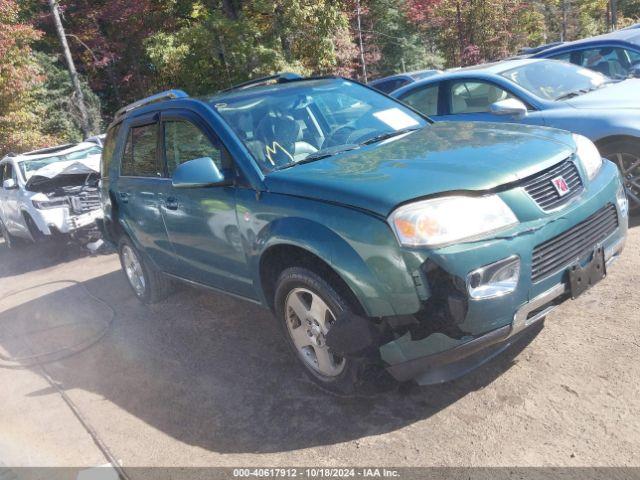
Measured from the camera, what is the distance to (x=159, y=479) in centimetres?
311

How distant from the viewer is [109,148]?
19.4 feet

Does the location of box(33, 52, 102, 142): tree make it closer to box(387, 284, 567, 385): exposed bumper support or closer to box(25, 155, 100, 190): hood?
box(25, 155, 100, 190): hood

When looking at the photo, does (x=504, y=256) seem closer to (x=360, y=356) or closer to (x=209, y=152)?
(x=360, y=356)

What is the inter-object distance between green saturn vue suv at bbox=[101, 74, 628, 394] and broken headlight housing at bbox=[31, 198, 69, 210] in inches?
202

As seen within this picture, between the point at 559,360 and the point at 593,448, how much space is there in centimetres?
83

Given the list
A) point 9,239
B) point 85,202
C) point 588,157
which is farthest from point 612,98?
point 9,239

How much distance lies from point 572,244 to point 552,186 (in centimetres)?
32

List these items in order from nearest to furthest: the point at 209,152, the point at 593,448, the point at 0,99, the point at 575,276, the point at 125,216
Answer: the point at 593,448 < the point at 575,276 < the point at 209,152 < the point at 125,216 < the point at 0,99

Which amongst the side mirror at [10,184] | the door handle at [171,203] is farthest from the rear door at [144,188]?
the side mirror at [10,184]

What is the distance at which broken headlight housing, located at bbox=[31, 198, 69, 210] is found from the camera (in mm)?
9094

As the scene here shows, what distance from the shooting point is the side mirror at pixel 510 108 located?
561 centimetres

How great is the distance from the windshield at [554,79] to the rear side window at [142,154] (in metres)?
3.71

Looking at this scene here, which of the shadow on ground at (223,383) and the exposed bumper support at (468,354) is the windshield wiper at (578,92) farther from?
the exposed bumper support at (468,354)

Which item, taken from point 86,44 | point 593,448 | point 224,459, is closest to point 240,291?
point 224,459
